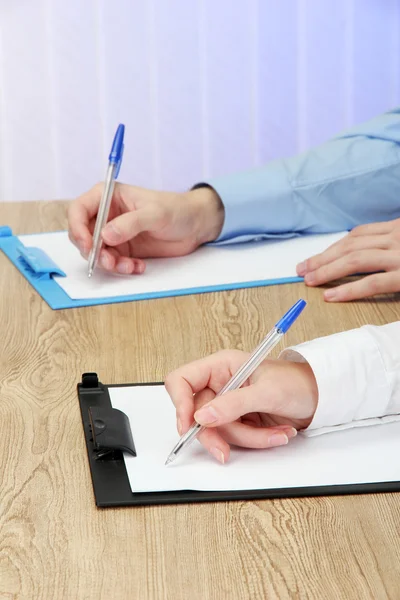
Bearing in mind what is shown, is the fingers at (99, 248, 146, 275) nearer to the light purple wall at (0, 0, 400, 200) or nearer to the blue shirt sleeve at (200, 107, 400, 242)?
the blue shirt sleeve at (200, 107, 400, 242)

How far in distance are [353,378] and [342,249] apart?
47 cm

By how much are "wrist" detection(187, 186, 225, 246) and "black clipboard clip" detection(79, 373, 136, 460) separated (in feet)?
1.89

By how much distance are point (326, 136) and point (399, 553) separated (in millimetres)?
2502

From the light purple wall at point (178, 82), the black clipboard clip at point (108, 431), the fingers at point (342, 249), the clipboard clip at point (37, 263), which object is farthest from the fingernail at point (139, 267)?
the light purple wall at point (178, 82)

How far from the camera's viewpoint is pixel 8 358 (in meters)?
0.99

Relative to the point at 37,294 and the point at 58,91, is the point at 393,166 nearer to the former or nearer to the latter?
the point at 37,294

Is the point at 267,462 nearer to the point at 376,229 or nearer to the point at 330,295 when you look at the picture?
→ the point at 330,295

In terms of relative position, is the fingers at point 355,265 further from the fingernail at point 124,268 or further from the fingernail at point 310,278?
the fingernail at point 124,268

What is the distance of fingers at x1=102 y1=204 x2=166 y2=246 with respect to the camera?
4.15 ft

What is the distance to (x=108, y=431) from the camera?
2.55 ft

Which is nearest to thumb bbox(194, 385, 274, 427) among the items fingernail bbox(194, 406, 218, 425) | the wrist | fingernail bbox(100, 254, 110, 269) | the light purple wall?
fingernail bbox(194, 406, 218, 425)

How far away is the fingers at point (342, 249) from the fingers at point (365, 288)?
0.08 m

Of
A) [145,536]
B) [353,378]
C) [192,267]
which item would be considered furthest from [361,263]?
[145,536]

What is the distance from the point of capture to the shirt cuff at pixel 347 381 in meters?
0.81
